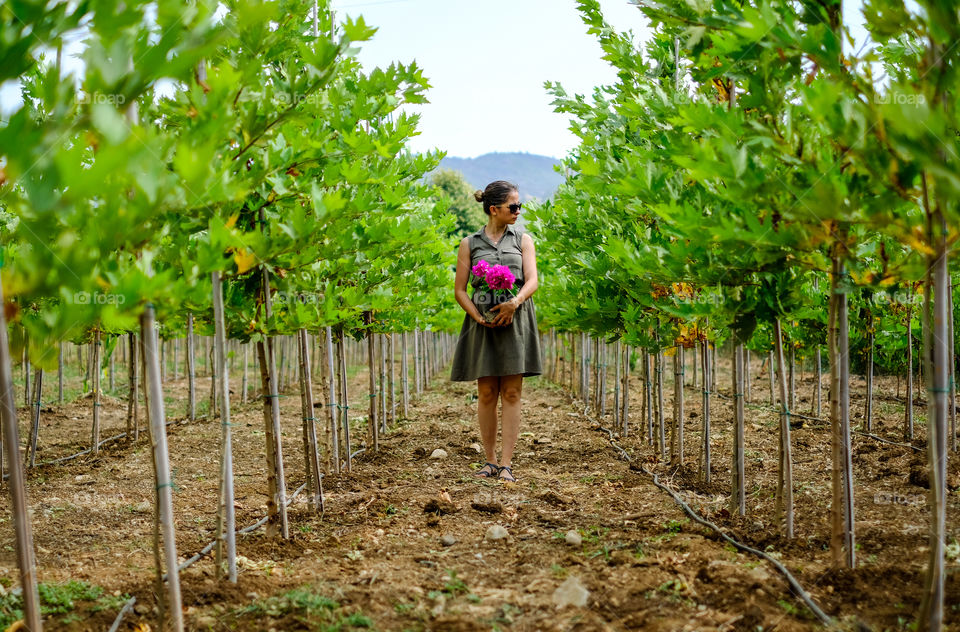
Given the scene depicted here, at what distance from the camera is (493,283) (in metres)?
5.12

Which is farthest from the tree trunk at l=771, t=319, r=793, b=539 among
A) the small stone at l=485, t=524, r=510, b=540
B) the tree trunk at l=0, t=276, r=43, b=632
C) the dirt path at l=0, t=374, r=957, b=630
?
the tree trunk at l=0, t=276, r=43, b=632

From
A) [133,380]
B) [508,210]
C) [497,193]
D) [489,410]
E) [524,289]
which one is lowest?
[489,410]

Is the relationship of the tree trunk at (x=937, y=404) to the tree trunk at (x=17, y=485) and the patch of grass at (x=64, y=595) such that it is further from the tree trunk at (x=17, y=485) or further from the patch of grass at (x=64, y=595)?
the patch of grass at (x=64, y=595)

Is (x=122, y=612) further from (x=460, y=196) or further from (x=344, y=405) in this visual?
(x=460, y=196)

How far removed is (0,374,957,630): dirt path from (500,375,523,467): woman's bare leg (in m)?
0.32

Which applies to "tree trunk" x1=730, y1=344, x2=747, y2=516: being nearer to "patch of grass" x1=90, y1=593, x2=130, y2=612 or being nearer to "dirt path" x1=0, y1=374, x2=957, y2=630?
"dirt path" x1=0, y1=374, x2=957, y2=630

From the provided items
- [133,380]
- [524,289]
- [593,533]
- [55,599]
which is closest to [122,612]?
[55,599]

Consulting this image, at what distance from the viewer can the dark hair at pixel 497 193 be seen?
536 centimetres

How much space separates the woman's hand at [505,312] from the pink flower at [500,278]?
0.41 ft

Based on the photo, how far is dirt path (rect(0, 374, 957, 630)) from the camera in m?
2.70

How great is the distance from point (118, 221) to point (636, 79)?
4.18 meters

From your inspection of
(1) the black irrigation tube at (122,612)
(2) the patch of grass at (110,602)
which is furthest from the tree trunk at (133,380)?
(1) the black irrigation tube at (122,612)

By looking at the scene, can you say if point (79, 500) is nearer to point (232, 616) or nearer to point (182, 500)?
point (182, 500)

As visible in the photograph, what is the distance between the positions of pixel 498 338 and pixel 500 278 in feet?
1.53
